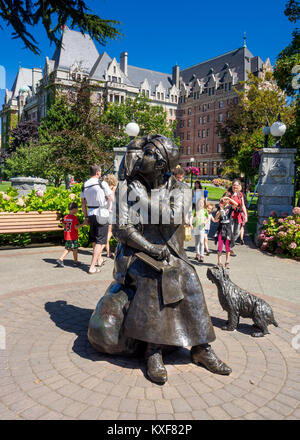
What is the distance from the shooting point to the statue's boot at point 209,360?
321 centimetres

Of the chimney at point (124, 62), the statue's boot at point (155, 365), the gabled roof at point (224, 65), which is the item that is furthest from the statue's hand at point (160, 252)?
the chimney at point (124, 62)

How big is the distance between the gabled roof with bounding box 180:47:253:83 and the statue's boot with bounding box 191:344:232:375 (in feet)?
219

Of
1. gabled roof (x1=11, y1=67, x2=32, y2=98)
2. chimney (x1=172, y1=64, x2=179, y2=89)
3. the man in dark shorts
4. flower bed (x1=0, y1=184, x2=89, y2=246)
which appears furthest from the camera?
gabled roof (x1=11, y1=67, x2=32, y2=98)

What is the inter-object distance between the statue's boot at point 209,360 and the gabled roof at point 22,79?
107872 mm

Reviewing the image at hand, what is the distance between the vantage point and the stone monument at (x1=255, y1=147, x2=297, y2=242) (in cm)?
1020

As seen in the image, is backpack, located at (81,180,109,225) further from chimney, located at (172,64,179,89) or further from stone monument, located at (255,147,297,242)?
chimney, located at (172,64,179,89)

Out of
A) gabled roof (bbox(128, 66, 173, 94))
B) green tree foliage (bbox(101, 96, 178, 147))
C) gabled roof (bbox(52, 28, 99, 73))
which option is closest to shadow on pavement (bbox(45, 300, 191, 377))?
green tree foliage (bbox(101, 96, 178, 147))

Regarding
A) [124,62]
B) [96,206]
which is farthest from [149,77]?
[96,206]

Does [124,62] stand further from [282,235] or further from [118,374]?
[118,374]

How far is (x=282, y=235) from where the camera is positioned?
8.95m

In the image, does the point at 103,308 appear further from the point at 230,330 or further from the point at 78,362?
the point at 230,330

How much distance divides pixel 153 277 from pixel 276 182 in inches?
329

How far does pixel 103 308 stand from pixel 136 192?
125 cm

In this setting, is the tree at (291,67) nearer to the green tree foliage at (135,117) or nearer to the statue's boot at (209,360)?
the statue's boot at (209,360)
